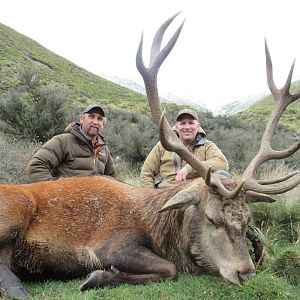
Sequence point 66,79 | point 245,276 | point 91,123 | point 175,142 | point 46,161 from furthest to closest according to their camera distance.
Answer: point 66,79 < point 91,123 < point 46,161 < point 175,142 < point 245,276

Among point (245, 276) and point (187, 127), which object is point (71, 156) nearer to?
point (187, 127)

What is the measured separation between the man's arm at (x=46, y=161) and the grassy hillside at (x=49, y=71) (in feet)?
87.1

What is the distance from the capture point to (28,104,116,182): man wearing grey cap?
682 centimetres

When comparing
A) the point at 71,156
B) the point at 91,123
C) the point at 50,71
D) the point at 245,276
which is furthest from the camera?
the point at 50,71

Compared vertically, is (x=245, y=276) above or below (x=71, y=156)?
above

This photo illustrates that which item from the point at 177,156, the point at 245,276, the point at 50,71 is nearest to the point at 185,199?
the point at 245,276

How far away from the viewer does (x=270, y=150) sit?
503cm

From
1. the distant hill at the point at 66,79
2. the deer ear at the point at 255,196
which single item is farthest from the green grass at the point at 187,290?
the distant hill at the point at 66,79

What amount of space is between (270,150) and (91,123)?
119 inches

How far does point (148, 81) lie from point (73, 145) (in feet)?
8.54

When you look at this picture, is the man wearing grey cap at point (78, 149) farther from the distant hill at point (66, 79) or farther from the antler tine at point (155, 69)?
the distant hill at point (66, 79)

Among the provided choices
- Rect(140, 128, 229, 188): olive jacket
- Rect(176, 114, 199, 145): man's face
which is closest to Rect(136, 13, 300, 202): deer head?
Rect(140, 128, 229, 188): olive jacket

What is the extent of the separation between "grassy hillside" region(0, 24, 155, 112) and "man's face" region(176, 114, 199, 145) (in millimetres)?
26868

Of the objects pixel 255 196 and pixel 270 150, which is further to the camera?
pixel 270 150
